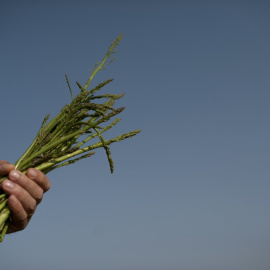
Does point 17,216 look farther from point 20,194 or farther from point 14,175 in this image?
point 14,175

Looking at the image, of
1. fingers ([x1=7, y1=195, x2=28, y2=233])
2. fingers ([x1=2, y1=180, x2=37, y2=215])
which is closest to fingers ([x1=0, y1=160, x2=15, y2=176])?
fingers ([x1=2, y1=180, x2=37, y2=215])

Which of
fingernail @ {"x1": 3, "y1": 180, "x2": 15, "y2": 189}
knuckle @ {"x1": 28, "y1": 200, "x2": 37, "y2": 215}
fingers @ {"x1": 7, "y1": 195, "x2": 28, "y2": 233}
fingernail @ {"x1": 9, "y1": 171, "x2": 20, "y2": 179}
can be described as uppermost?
fingernail @ {"x1": 9, "y1": 171, "x2": 20, "y2": 179}

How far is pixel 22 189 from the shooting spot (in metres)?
2.54

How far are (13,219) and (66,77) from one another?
4.14ft

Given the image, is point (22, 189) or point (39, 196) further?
point (39, 196)

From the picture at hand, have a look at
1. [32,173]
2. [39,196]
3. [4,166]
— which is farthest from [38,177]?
[4,166]

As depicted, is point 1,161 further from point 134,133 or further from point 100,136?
point 134,133

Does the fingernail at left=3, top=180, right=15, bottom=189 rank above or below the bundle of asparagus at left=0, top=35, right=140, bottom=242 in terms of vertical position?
below

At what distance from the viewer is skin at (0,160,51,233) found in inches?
99.0

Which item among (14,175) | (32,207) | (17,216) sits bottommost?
(17,216)

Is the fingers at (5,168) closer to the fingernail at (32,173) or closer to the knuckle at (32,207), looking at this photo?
the fingernail at (32,173)

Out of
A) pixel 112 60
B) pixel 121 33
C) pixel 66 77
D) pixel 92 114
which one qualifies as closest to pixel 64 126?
pixel 92 114

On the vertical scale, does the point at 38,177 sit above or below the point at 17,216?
above

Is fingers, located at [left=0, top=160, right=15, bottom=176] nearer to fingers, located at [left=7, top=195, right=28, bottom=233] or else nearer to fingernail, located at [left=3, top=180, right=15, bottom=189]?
fingernail, located at [left=3, top=180, right=15, bottom=189]
